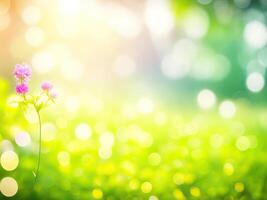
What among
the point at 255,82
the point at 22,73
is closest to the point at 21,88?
the point at 22,73

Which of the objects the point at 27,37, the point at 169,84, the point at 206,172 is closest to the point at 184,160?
the point at 206,172

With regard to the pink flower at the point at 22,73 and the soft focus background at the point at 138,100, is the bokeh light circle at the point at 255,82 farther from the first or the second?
the pink flower at the point at 22,73

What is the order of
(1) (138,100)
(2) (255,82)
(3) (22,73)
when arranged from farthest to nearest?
(2) (255,82)
(1) (138,100)
(3) (22,73)

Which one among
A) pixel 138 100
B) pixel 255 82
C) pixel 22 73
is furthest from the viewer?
pixel 255 82

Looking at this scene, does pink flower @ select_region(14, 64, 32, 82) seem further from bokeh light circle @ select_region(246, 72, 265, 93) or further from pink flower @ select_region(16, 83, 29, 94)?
bokeh light circle @ select_region(246, 72, 265, 93)

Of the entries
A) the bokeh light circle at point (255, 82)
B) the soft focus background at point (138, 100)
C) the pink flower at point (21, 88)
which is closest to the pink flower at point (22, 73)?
the pink flower at point (21, 88)

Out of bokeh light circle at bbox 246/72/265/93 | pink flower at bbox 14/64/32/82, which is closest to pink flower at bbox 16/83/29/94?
pink flower at bbox 14/64/32/82

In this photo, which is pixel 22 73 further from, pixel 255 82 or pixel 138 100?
pixel 255 82

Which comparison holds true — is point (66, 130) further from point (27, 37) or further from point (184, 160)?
point (27, 37)
